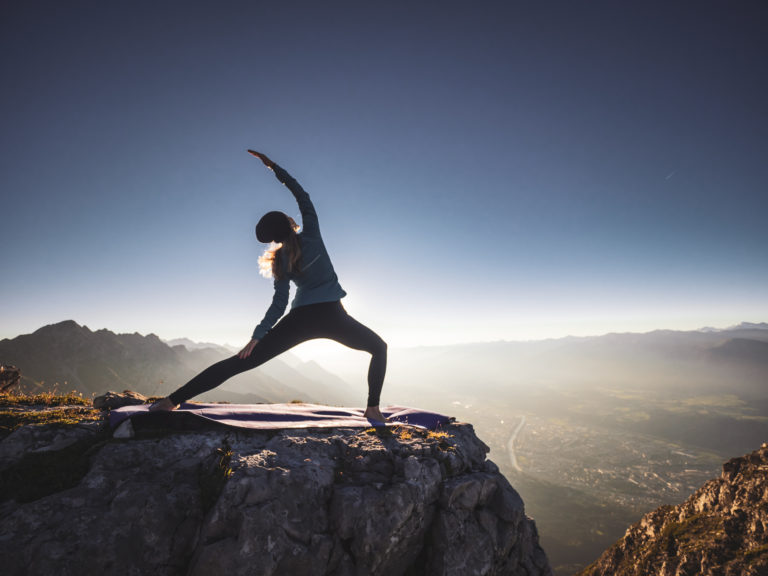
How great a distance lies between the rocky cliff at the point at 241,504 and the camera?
3389mm

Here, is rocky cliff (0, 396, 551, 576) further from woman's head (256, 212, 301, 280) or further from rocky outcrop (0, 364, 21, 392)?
rocky outcrop (0, 364, 21, 392)

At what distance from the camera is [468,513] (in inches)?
221

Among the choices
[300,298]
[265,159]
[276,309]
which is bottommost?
[276,309]

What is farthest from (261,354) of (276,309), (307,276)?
(307,276)

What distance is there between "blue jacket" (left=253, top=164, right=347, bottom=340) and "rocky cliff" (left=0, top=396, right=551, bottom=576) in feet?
7.78

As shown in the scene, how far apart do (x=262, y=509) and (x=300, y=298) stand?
349 cm

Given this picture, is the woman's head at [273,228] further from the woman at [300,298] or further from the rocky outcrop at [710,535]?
the rocky outcrop at [710,535]

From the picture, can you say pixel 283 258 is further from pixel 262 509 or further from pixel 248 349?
pixel 262 509

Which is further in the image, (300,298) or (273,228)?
(300,298)

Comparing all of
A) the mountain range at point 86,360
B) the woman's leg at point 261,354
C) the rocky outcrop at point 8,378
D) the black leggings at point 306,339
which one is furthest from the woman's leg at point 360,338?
the mountain range at point 86,360

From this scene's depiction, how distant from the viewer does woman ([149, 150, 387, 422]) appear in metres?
5.72

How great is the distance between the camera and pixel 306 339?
615 centimetres

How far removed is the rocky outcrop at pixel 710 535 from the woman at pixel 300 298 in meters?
26.2

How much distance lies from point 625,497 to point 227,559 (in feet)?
673
